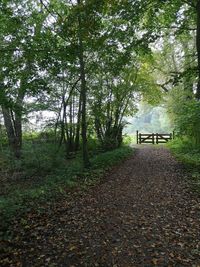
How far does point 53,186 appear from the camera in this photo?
8797 millimetres

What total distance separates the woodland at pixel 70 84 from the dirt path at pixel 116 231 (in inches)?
29.1

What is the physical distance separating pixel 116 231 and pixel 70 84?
9867mm

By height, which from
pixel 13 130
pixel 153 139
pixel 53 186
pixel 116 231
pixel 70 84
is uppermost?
pixel 70 84

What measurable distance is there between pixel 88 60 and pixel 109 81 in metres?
2.95

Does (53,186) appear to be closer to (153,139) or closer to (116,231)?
(116,231)

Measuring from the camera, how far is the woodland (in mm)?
8922

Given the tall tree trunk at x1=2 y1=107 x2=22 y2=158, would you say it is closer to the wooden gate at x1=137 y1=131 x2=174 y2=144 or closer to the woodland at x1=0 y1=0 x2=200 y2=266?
the woodland at x1=0 y1=0 x2=200 y2=266

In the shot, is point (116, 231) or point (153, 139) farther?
point (153, 139)

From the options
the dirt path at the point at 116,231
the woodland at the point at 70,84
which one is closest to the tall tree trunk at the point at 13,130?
the woodland at the point at 70,84

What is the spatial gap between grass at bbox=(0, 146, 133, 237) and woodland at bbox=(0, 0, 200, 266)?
3 centimetres

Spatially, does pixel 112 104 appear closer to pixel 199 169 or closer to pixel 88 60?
pixel 88 60

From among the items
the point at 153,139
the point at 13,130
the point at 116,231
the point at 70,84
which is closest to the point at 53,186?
the point at 116,231

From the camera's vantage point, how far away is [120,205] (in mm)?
6902

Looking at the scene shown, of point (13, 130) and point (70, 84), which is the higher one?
point (70, 84)
